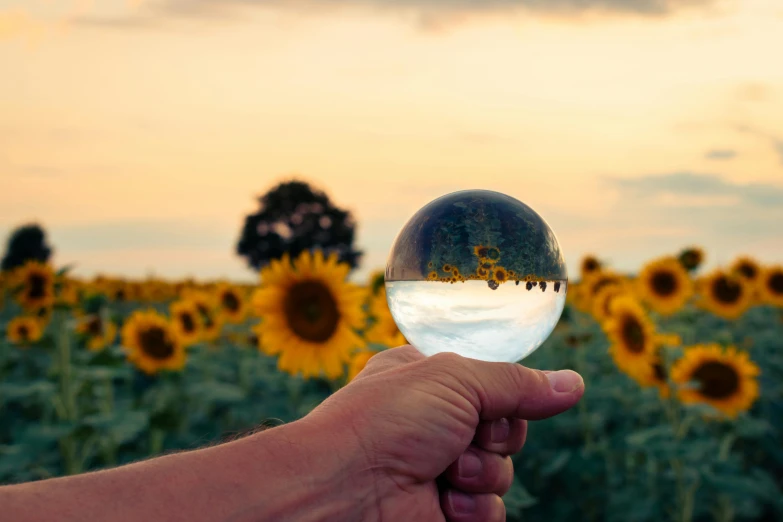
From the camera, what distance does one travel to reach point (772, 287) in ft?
36.5

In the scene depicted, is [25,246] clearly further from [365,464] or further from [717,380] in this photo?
[365,464]

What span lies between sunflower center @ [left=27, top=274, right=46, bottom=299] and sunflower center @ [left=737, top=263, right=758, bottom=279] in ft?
30.0

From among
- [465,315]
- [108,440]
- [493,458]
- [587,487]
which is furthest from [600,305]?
[465,315]

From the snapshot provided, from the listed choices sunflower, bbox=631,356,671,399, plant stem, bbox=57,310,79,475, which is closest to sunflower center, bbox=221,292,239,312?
plant stem, bbox=57,310,79,475

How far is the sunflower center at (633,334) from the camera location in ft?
21.0

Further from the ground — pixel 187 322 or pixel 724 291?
pixel 724 291

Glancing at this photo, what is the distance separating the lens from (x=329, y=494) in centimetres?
231

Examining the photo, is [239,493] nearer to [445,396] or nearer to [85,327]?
[445,396]

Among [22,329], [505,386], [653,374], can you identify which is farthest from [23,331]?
[505,386]

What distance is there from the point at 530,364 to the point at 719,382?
2518mm

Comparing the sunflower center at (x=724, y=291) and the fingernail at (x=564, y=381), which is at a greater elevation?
the fingernail at (x=564, y=381)

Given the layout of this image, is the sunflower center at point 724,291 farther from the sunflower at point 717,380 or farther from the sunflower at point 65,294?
the sunflower at point 65,294

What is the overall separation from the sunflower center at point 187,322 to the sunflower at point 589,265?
5.67m

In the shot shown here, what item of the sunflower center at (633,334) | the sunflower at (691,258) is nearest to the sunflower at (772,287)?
the sunflower at (691,258)
